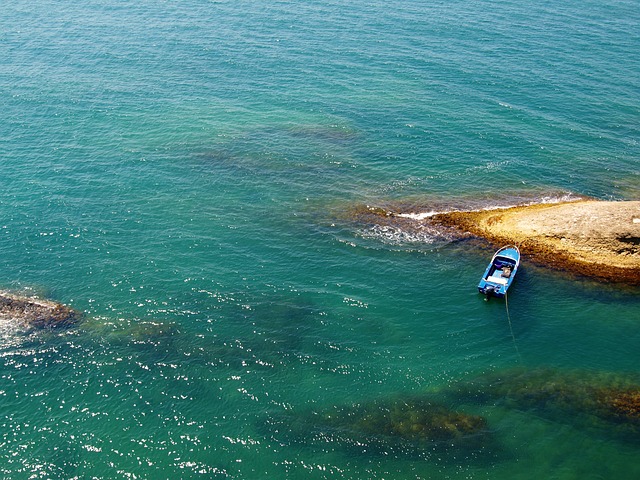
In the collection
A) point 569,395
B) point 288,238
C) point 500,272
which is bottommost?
point 569,395

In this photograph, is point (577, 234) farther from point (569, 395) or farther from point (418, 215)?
point (569, 395)

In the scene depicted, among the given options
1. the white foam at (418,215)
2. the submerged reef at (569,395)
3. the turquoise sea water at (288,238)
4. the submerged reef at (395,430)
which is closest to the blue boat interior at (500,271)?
the turquoise sea water at (288,238)

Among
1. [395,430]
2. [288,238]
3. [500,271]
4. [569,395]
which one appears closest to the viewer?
[395,430]

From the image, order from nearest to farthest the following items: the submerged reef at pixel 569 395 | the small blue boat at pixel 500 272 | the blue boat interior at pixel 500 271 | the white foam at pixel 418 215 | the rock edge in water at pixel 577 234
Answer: the submerged reef at pixel 569 395 < the small blue boat at pixel 500 272 < the blue boat interior at pixel 500 271 < the rock edge in water at pixel 577 234 < the white foam at pixel 418 215

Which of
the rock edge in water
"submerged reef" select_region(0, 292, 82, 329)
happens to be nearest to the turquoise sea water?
"submerged reef" select_region(0, 292, 82, 329)

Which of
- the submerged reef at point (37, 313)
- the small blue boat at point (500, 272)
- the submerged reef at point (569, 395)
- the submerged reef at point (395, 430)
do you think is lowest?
the submerged reef at point (395, 430)

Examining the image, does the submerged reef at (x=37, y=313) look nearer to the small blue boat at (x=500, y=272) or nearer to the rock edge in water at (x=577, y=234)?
the small blue boat at (x=500, y=272)

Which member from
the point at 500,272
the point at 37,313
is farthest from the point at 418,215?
the point at 37,313

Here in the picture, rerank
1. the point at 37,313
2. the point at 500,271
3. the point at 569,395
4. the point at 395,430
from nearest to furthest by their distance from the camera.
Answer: the point at 395,430, the point at 569,395, the point at 37,313, the point at 500,271

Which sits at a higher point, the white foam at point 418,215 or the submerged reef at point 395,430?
the white foam at point 418,215
